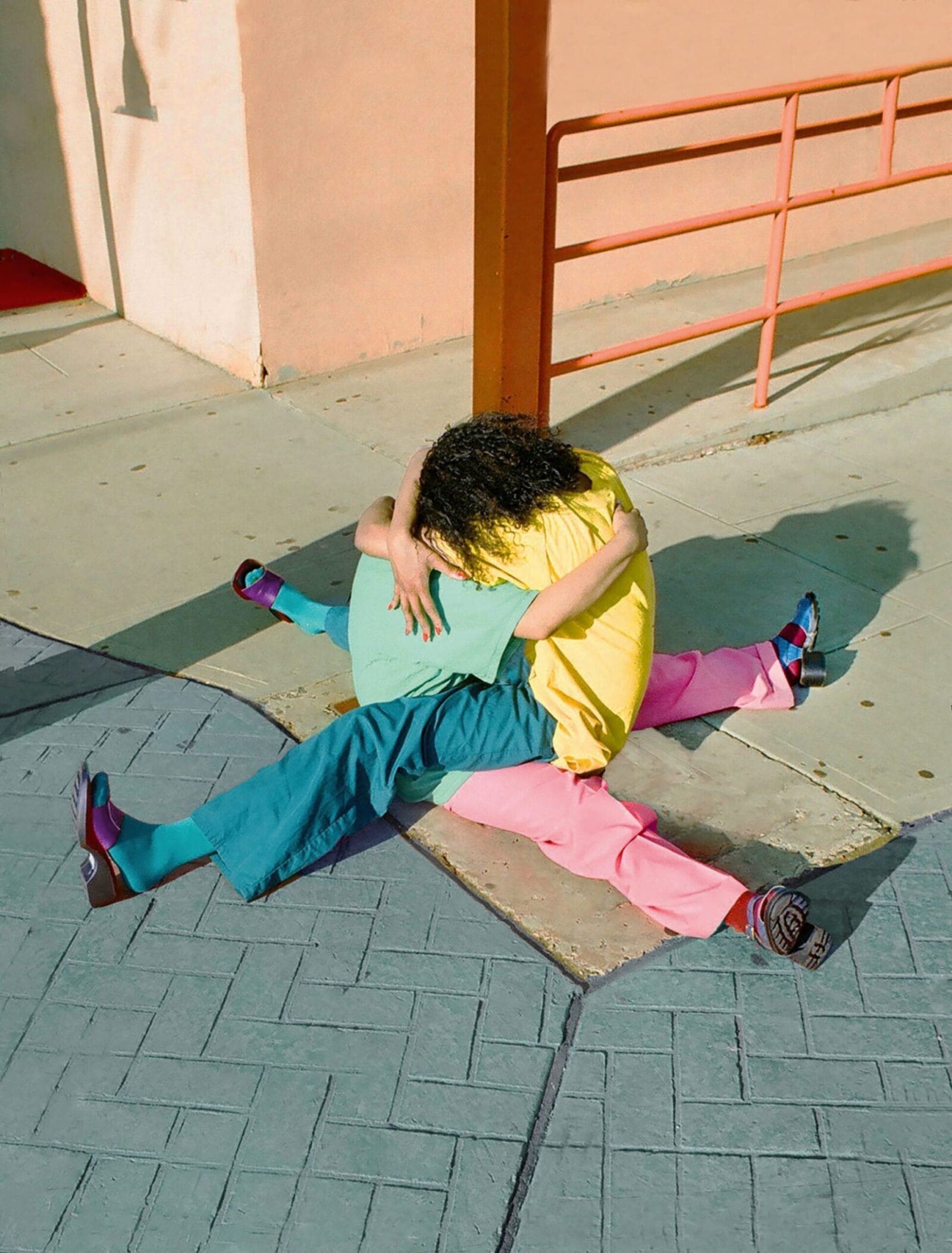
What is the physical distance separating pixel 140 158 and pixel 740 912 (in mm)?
5064

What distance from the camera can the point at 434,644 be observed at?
10.8ft

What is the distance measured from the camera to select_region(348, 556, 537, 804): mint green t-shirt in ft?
10.6

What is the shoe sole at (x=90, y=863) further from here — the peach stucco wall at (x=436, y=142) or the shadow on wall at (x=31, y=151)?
the shadow on wall at (x=31, y=151)

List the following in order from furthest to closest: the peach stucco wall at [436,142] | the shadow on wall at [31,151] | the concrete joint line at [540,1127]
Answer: the shadow on wall at [31,151]
the peach stucco wall at [436,142]
the concrete joint line at [540,1127]

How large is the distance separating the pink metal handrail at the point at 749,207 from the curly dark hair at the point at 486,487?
1804 millimetres

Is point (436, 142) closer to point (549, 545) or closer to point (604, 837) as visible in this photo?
point (549, 545)

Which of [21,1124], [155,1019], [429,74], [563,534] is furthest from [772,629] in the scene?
[429,74]

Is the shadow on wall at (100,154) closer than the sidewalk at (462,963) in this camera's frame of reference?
No

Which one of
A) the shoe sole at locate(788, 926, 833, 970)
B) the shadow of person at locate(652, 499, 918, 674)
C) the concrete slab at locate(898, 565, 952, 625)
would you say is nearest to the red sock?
the shoe sole at locate(788, 926, 833, 970)

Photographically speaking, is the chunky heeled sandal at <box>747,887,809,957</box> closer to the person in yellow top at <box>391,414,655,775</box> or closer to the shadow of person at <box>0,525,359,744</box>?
the person in yellow top at <box>391,414,655,775</box>

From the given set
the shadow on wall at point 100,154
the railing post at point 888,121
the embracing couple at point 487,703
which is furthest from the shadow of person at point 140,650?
the shadow on wall at point 100,154

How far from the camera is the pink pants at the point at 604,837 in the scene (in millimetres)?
3002

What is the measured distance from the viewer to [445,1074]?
8.93ft

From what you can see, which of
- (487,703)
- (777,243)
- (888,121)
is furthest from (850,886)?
(888,121)
